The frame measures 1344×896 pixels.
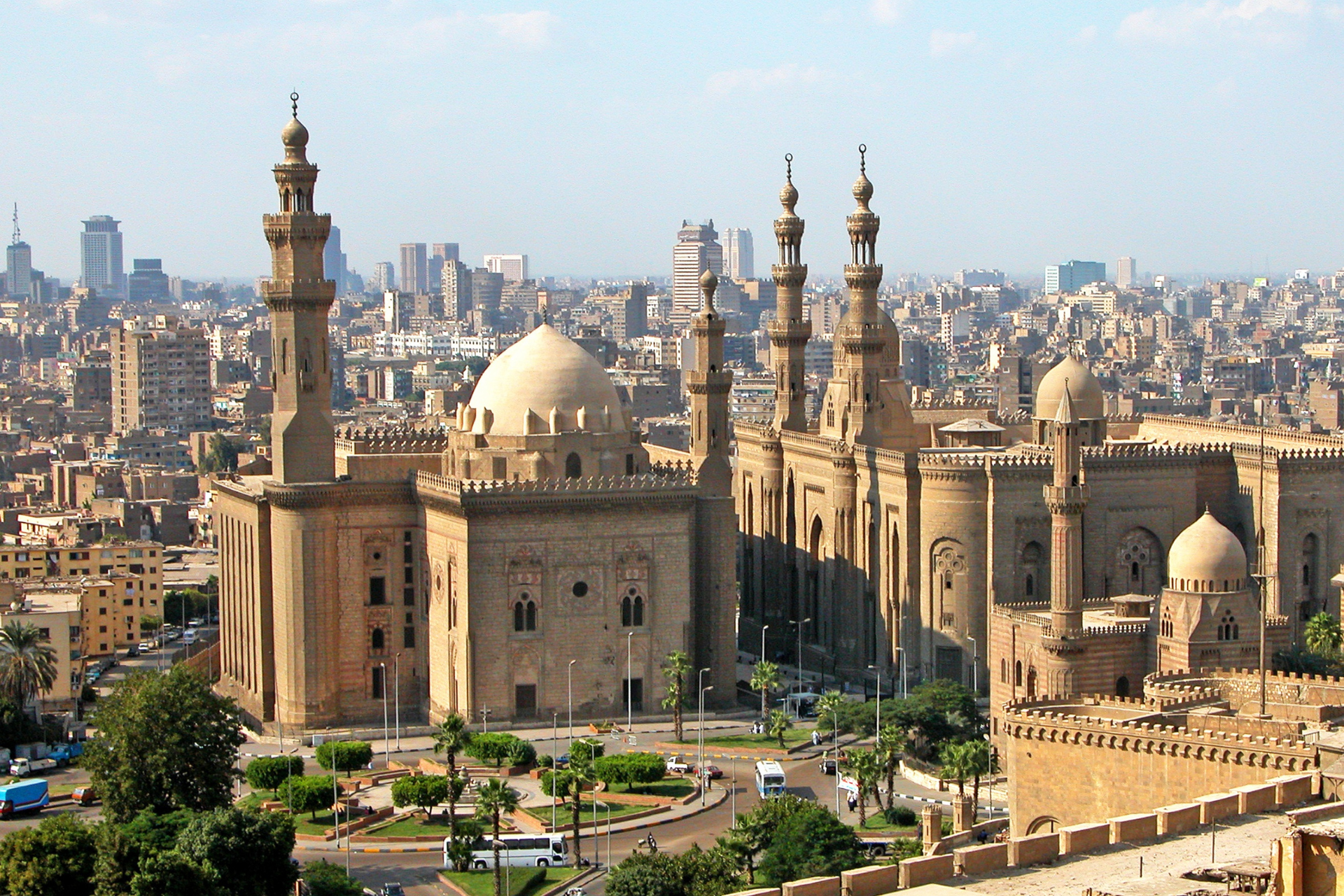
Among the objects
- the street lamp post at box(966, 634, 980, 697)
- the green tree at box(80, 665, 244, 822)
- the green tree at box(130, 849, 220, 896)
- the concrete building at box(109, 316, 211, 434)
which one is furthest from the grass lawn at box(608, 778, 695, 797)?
the concrete building at box(109, 316, 211, 434)

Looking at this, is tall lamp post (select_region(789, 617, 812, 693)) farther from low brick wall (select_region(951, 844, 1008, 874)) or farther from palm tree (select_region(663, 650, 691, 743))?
low brick wall (select_region(951, 844, 1008, 874))

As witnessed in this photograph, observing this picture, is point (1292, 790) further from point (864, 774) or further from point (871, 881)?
point (864, 774)

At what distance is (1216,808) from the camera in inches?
1120

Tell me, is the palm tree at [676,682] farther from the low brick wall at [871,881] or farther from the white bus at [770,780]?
the low brick wall at [871,881]

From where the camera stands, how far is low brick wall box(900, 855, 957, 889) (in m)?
25.2

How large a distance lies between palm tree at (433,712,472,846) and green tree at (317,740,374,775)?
80.0 inches

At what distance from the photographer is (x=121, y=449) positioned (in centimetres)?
14838

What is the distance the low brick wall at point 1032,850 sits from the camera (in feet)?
86.6

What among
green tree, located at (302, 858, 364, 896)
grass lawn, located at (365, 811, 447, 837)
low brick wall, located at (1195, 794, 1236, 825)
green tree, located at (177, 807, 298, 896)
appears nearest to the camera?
low brick wall, located at (1195, 794, 1236, 825)

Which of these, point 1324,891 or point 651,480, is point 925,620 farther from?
point 1324,891

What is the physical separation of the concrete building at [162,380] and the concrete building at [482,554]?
10712 centimetres

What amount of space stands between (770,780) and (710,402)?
1637 centimetres

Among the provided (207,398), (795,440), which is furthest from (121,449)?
(795,440)

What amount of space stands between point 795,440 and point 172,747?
26623 millimetres
